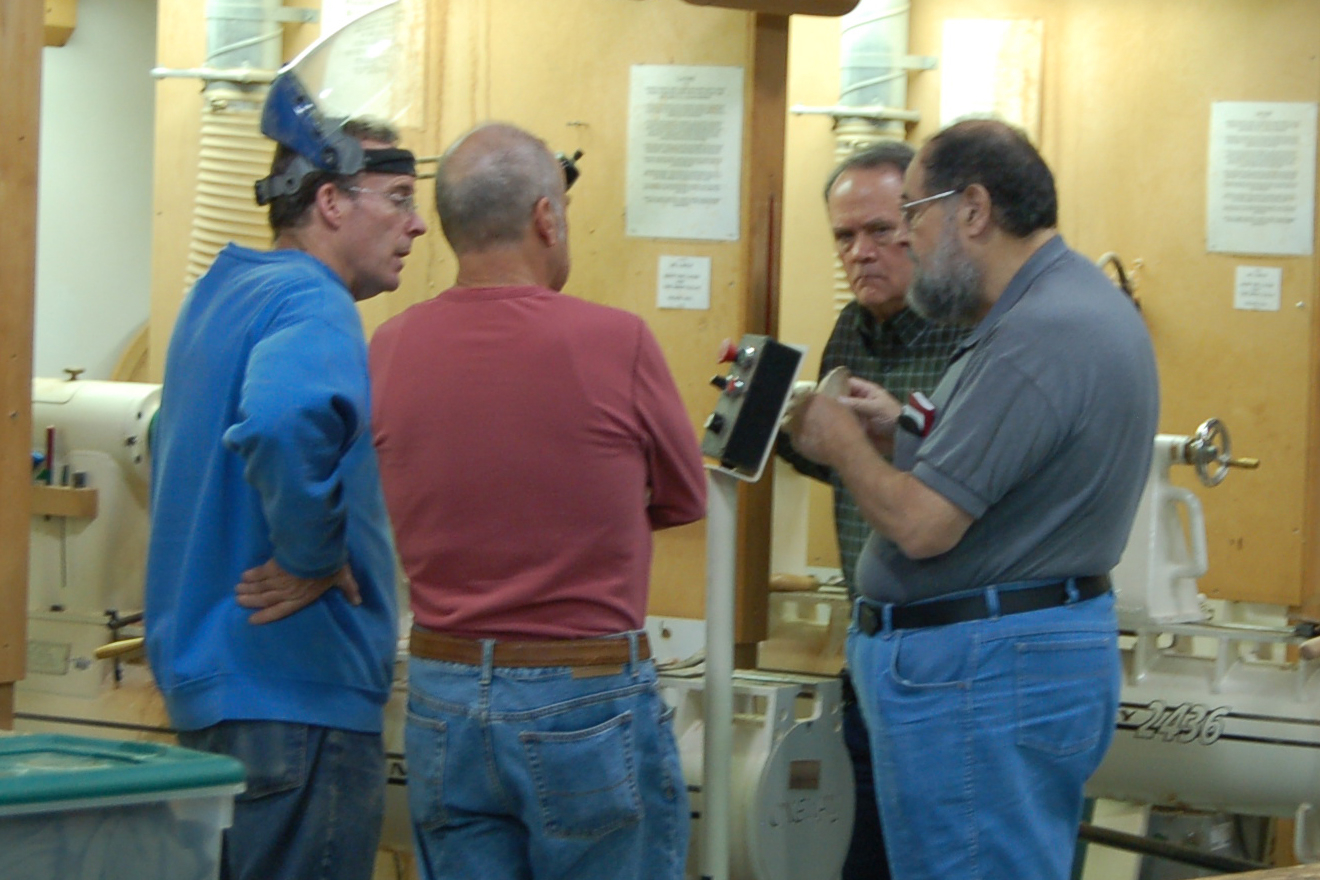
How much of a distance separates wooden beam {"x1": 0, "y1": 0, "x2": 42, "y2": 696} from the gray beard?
128 centimetres

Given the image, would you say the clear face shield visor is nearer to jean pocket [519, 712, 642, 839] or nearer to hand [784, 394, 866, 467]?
hand [784, 394, 866, 467]

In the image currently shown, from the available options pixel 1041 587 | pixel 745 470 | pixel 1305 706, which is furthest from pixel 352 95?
pixel 1305 706

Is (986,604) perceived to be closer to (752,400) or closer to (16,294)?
(752,400)

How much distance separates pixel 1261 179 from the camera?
11.8 feet

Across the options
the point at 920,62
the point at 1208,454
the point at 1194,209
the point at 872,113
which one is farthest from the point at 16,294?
the point at 1194,209

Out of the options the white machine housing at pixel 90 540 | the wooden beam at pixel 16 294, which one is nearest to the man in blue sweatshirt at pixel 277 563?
the wooden beam at pixel 16 294

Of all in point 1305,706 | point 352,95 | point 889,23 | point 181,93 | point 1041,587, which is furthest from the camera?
point 889,23

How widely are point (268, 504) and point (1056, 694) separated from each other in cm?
99

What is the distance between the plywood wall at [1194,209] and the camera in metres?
3.55

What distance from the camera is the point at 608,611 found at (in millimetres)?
1762

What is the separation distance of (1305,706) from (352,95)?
83.3 inches

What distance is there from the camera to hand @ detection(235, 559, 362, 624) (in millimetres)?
1812

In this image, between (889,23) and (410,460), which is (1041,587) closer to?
(410,460)

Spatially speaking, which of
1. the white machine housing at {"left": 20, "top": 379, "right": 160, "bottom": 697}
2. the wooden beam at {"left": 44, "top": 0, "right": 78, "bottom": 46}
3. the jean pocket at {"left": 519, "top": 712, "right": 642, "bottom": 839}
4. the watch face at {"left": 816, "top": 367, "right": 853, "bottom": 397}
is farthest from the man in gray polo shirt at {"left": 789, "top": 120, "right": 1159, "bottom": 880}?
the wooden beam at {"left": 44, "top": 0, "right": 78, "bottom": 46}
